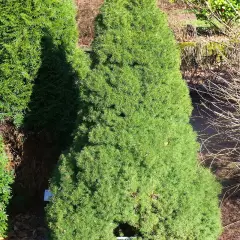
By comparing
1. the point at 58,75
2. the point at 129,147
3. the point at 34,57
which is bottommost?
the point at 129,147

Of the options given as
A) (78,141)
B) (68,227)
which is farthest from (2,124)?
(68,227)

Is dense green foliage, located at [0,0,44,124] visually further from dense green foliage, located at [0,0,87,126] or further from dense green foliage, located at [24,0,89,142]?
dense green foliage, located at [24,0,89,142]

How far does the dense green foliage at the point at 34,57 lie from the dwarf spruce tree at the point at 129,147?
1.52 m

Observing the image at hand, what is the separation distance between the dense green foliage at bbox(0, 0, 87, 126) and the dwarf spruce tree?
1521mm

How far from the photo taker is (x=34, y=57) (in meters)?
4.65

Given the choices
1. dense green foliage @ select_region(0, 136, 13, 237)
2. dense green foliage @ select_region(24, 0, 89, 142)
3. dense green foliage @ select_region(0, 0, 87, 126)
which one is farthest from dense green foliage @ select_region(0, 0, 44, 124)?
dense green foliage @ select_region(0, 136, 13, 237)

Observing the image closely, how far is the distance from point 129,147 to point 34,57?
2008mm

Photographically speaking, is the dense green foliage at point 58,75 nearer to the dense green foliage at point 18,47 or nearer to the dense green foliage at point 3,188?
the dense green foliage at point 18,47

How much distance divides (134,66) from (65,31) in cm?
194

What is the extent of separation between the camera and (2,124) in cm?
486

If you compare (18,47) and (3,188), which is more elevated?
(18,47)

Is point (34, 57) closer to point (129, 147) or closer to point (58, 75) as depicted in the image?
point (58, 75)

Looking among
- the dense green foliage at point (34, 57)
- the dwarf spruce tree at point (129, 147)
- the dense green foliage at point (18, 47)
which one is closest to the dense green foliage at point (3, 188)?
the dense green foliage at point (34, 57)

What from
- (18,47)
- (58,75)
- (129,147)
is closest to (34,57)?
(18,47)
